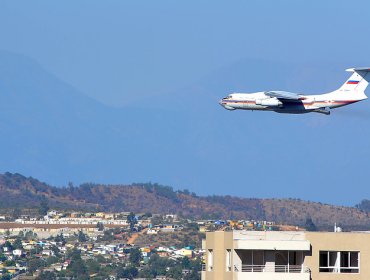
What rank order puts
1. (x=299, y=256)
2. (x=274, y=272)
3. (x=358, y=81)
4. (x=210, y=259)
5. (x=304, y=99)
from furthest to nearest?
1. (x=358, y=81)
2. (x=304, y=99)
3. (x=210, y=259)
4. (x=299, y=256)
5. (x=274, y=272)

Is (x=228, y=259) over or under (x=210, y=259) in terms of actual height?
under

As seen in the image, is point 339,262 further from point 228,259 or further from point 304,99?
point 304,99

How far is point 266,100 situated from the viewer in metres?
167

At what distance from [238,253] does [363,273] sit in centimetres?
734

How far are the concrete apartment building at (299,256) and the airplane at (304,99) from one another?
65.0 meters

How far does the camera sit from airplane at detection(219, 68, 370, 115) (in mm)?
163625

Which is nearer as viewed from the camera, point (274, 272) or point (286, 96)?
point (274, 272)

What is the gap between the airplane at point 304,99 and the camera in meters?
164

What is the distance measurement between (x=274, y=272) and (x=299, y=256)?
1.75 metres

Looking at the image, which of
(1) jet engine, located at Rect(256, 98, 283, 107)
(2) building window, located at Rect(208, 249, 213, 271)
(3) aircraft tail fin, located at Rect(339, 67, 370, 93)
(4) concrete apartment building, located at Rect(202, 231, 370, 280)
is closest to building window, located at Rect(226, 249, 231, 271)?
(4) concrete apartment building, located at Rect(202, 231, 370, 280)

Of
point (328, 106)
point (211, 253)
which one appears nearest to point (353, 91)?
point (328, 106)

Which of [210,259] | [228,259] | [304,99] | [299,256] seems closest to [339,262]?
[299,256]

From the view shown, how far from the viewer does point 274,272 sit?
307ft

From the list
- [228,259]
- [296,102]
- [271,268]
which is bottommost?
[271,268]
